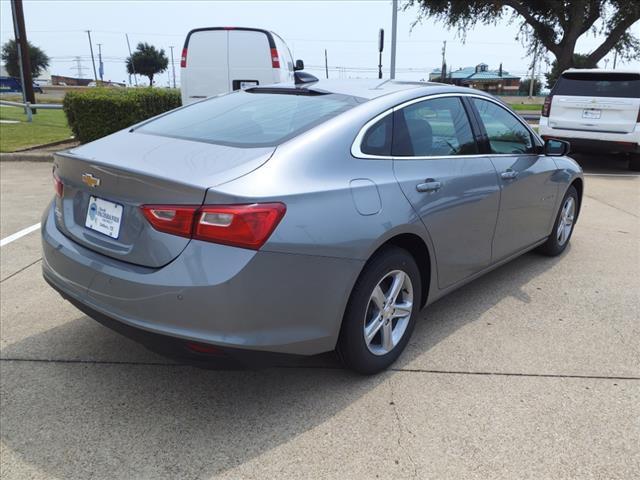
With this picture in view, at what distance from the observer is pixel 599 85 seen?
9586 millimetres

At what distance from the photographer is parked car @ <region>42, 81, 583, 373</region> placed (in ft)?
7.48

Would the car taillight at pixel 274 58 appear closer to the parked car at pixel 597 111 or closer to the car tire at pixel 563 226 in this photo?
the parked car at pixel 597 111

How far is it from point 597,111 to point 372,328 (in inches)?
332

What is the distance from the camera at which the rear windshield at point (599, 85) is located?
9.32m

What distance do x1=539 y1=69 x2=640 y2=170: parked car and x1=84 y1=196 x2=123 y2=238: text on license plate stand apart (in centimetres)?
902

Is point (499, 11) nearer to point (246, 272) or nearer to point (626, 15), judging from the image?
point (626, 15)

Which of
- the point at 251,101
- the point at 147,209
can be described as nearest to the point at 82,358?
the point at 147,209

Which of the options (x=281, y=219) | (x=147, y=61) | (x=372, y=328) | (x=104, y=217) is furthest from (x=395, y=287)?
(x=147, y=61)

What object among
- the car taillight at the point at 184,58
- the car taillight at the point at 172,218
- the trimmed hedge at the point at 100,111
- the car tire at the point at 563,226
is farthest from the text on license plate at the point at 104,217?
the trimmed hedge at the point at 100,111

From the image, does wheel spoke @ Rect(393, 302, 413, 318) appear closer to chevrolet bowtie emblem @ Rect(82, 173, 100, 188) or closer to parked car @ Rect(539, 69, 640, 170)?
chevrolet bowtie emblem @ Rect(82, 173, 100, 188)

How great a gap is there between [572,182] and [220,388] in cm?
374

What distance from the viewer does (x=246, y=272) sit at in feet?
7.36

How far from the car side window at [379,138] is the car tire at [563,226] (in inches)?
98.2

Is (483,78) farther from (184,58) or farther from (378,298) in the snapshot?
(378,298)
